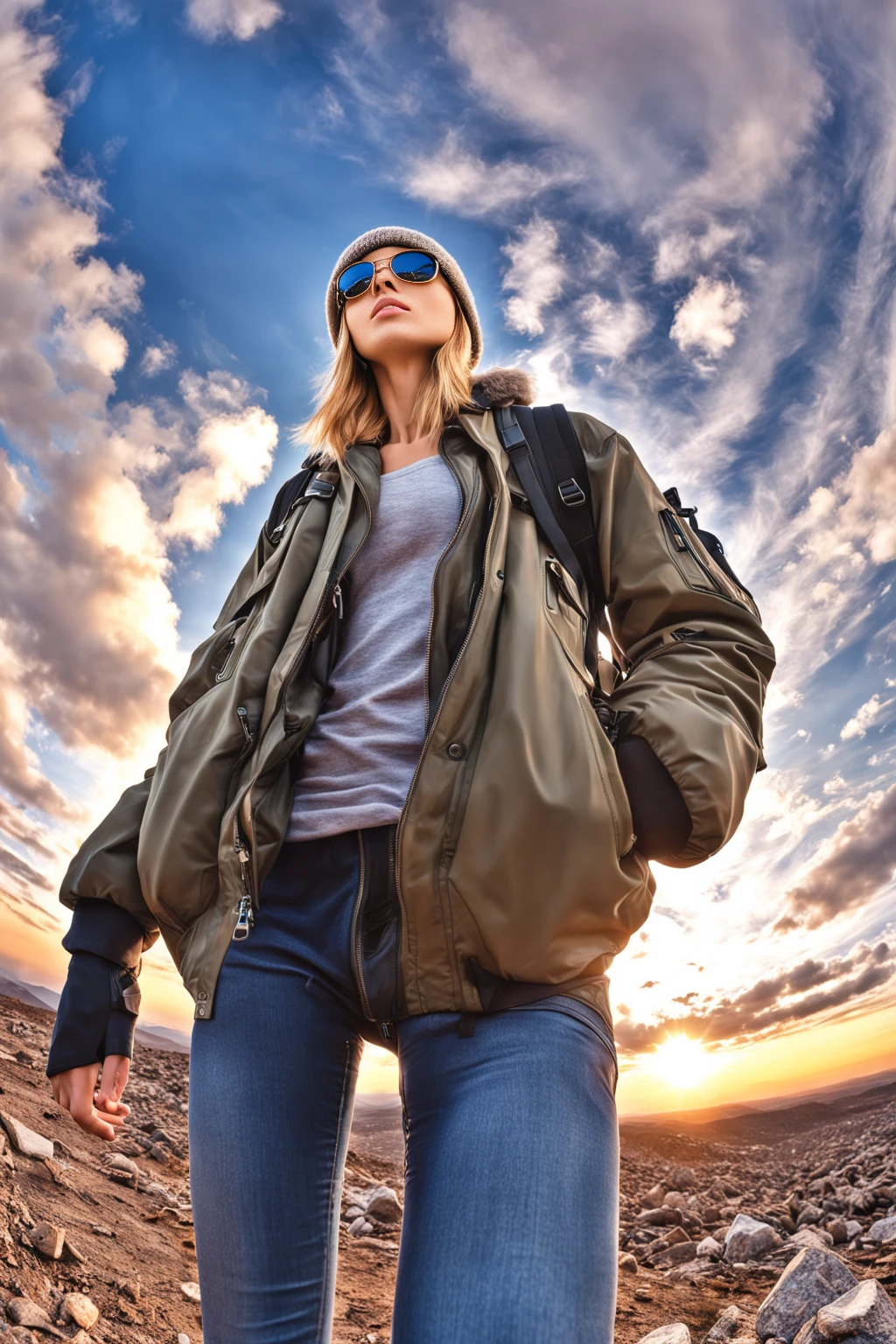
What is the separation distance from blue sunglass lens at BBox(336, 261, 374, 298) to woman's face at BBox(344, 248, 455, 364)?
18 mm

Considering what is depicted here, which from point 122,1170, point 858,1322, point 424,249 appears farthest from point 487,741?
point 122,1170

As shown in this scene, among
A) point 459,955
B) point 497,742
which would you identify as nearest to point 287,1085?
point 459,955

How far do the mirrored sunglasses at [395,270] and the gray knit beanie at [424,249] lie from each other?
0.16 meters

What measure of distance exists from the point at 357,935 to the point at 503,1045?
31 centimetres

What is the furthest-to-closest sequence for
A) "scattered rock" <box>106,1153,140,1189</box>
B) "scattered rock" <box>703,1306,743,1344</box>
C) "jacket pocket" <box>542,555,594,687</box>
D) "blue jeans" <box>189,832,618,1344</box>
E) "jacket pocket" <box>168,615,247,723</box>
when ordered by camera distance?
"scattered rock" <box>106,1153,140,1189</box> → "scattered rock" <box>703,1306,743,1344</box> → "jacket pocket" <box>168,615,247,723</box> → "jacket pocket" <box>542,555,594,687</box> → "blue jeans" <box>189,832,618,1344</box>

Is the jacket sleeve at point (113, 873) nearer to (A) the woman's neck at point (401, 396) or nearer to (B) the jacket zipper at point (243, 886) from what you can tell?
(B) the jacket zipper at point (243, 886)

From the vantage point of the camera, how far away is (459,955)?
1.29m

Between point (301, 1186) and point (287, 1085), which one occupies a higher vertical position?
point (287, 1085)

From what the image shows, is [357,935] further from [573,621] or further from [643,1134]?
[643,1134]

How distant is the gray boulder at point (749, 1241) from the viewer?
4.91 meters

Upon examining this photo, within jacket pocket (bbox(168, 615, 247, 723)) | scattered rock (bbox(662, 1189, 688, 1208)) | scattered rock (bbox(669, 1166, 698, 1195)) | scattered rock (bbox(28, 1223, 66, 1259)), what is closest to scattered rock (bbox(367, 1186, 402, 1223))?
scattered rock (bbox(662, 1189, 688, 1208))

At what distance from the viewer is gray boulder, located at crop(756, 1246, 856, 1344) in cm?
317

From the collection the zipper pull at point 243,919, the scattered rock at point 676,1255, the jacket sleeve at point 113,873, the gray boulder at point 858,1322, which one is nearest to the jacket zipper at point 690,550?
the zipper pull at point 243,919

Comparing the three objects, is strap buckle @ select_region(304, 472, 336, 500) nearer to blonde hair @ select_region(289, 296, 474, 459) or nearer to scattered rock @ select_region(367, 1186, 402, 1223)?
blonde hair @ select_region(289, 296, 474, 459)
